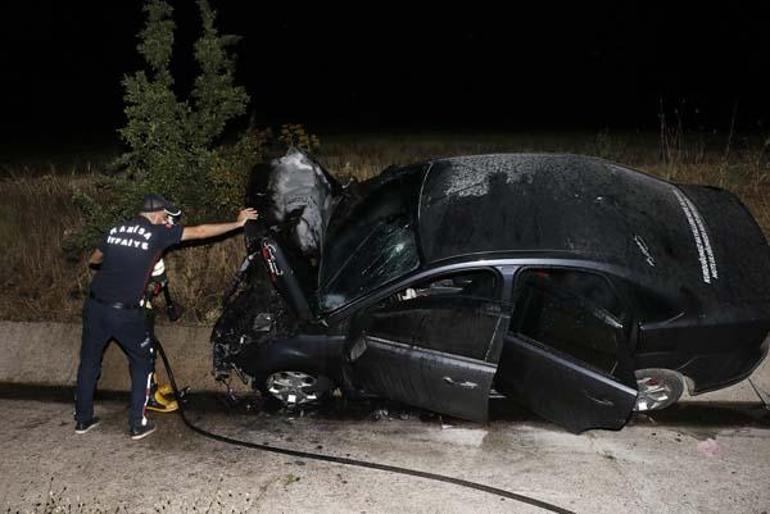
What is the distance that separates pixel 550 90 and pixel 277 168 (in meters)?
11.5

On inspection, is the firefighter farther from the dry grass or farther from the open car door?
the open car door

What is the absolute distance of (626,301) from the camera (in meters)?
4.82

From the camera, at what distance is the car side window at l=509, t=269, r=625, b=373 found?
4758 mm

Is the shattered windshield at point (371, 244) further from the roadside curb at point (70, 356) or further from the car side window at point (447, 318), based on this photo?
the roadside curb at point (70, 356)

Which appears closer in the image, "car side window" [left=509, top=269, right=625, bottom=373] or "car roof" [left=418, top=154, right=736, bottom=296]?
"car side window" [left=509, top=269, right=625, bottom=373]

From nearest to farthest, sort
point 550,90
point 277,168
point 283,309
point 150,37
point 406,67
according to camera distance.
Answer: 1. point 283,309
2. point 277,168
3. point 150,37
4. point 550,90
5. point 406,67

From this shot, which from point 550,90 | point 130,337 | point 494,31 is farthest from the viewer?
point 494,31

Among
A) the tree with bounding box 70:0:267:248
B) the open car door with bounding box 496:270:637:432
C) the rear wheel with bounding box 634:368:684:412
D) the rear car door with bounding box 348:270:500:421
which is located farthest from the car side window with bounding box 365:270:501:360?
the tree with bounding box 70:0:267:248

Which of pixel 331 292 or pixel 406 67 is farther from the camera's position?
pixel 406 67

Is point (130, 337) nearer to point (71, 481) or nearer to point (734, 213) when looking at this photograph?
point (71, 481)

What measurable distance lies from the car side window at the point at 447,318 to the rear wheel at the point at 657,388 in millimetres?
1172

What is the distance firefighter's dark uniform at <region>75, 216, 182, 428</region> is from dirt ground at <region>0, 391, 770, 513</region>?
65 centimetres

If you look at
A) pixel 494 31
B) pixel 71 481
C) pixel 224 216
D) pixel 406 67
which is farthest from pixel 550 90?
pixel 71 481

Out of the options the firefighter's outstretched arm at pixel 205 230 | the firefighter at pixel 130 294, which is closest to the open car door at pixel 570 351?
the firefighter's outstretched arm at pixel 205 230
